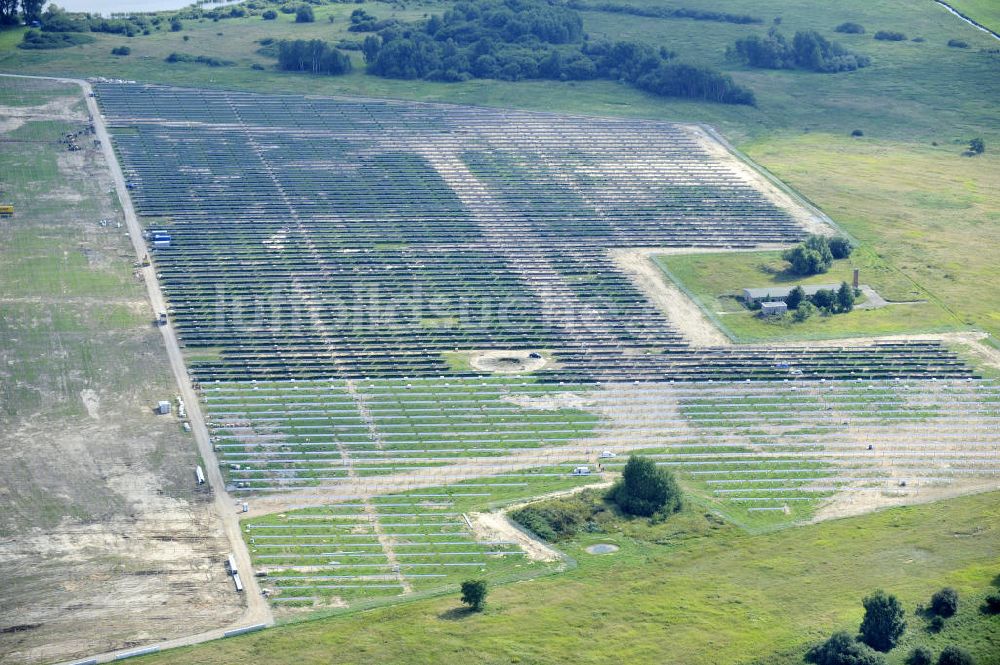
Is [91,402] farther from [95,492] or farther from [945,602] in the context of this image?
[945,602]

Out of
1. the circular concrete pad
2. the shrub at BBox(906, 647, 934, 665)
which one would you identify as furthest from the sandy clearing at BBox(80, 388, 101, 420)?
the shrub at BBox(906, 647, 934, 665)

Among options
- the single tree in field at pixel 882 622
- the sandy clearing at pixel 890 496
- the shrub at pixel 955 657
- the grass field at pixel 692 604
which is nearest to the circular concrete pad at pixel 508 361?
the grass field at pixel 692 604

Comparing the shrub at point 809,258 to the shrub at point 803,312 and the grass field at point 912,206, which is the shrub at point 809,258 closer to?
the grass field at point 912,206

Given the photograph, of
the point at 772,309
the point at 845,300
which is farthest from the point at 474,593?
the point at 845,300

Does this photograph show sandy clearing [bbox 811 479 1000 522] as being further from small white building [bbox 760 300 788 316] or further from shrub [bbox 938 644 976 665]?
small white building [bbox 760 300 788 316]

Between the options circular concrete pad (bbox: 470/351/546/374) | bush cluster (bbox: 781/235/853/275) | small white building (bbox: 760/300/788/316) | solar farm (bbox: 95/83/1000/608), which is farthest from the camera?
bush cluster (bbox: 781/235/853/275)
